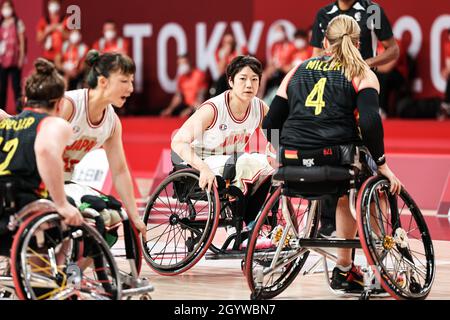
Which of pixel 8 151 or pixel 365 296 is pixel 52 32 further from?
pixel 8 151

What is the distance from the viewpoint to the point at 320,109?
6.02 meters

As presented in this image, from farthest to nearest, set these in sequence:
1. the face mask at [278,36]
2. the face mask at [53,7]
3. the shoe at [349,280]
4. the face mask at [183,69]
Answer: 1. the face mask at [53,7]
2. the face mask at [183,69]
3. the face mask at [278,36]
4. the shoe at [349,280]

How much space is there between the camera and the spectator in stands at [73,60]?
1703 centimetres

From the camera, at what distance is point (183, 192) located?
7.24 meters

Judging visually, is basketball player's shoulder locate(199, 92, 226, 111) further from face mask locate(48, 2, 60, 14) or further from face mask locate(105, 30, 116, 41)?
face mask locate(48, 2, 60, 14)

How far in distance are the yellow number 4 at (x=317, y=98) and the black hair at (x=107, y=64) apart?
3.00 feet

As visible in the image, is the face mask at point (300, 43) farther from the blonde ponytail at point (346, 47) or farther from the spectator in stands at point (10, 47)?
the blonde ponytail at point (346, 47)

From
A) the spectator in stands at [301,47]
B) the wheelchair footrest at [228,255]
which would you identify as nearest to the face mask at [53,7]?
the spectator in stands at [301,47]

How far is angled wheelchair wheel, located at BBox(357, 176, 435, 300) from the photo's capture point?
5.70m

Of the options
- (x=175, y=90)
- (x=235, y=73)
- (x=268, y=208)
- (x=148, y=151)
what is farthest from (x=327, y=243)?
(x=175, y=90)

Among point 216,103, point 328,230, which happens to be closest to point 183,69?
point 328,230

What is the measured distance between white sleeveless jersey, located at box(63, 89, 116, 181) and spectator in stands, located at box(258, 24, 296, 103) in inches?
355

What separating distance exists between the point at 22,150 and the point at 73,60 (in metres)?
12.3

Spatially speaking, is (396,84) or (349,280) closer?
(349,280)
